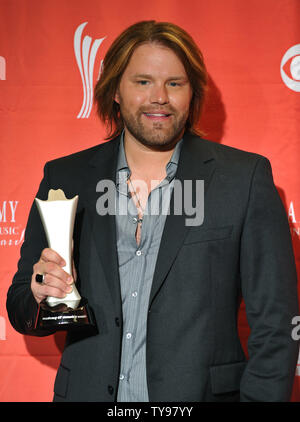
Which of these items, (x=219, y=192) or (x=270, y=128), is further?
(x=270, y=128)

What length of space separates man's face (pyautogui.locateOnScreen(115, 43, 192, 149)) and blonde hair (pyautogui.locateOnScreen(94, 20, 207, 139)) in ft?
0.11

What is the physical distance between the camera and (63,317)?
4.39 ft

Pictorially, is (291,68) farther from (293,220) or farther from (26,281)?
(26,281)

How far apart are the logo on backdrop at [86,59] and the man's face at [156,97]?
46 cm

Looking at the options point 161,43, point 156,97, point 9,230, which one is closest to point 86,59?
point 161,43

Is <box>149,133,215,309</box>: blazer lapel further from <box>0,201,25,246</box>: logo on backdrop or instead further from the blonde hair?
<box>0,201,25,246</box>: logo on backdrop

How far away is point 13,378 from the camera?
6.97ft

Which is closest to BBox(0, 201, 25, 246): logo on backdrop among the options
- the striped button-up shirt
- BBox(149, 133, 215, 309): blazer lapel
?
the striped button-up shirt

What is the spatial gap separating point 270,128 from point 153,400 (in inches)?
47.9

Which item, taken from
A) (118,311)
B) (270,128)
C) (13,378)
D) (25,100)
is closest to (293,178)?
(270,128)

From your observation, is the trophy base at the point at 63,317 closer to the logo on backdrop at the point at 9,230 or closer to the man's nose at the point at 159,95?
the man's nose at the point at 159,95

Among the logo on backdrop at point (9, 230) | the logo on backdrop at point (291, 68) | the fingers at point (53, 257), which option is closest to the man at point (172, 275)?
the fingers at point (53, 257)

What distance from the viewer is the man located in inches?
55.1
